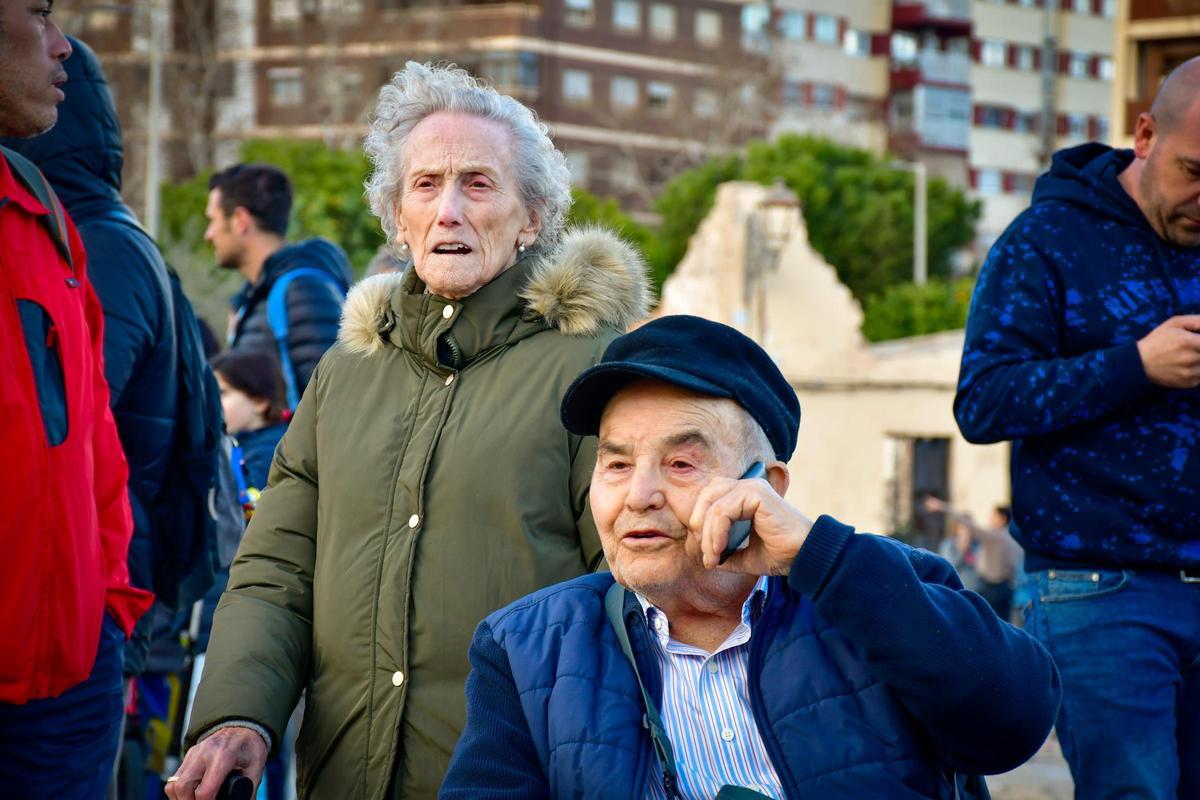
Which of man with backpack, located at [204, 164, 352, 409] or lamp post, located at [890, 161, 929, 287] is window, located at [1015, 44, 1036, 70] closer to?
lamp post, located at [890, 161, 929, 287]

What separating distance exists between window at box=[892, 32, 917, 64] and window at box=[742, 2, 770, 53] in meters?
12.2

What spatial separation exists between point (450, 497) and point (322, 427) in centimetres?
39

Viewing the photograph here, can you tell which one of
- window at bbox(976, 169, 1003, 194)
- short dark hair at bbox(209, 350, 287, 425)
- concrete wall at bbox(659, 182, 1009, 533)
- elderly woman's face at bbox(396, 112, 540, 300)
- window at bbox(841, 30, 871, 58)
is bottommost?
concrete wall at bbox(659, 182, 1009, 533)

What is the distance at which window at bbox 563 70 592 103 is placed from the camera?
61.1 meters

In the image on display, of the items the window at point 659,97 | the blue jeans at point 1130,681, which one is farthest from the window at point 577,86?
the blue jeans at point 1130,681

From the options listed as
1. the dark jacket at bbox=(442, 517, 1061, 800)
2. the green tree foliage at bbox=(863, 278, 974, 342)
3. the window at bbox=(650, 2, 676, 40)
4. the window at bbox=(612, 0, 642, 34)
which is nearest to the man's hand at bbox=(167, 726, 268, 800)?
the dark jacket at bbox=(442, 517, 1061, 800)

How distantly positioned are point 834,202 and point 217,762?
44.4m

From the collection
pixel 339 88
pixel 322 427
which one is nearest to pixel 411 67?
pixel 322 427

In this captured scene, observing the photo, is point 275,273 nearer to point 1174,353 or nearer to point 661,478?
point 1174,353

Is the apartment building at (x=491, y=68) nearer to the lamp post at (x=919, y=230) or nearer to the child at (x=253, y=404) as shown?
the lamp post at (x=919, y=230)

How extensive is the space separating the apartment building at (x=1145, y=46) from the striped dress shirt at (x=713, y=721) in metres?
25.2

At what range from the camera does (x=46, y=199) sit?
3.87m

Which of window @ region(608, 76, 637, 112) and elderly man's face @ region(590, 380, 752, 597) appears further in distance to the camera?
window @ region(608, 76, 637, 112)

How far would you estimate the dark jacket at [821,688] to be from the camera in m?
3.03
